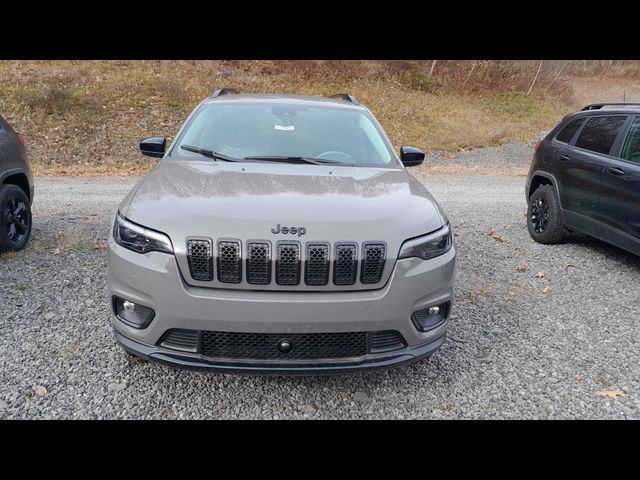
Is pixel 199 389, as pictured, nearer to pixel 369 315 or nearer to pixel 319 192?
pixel 369 315

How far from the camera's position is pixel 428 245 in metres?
2.78

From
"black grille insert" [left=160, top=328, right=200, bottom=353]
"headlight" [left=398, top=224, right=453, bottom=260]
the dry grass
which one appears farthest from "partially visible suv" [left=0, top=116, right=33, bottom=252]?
the dry grass

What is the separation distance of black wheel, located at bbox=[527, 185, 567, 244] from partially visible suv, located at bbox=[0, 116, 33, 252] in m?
6.26

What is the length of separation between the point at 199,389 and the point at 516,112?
26.6 m

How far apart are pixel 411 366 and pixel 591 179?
354 centimetres

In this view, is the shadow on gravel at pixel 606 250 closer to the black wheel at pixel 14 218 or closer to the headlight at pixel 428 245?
the headlight at pixel 428 245

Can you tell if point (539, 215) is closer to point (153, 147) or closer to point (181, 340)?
point (153, 147)

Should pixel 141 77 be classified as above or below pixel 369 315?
below

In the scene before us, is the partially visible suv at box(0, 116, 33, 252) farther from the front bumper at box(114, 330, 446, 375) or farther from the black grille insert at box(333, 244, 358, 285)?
the black grille insert at box(333, 244, 358, 285)

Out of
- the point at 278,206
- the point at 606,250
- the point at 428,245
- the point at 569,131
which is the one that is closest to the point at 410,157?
the point at 428,245

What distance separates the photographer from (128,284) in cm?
262

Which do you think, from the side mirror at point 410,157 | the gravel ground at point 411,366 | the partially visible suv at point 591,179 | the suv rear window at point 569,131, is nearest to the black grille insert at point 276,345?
the gravel ground at point 411,366

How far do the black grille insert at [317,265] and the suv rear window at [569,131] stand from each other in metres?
4.84

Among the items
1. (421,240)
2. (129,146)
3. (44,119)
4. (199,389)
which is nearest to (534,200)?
(421,240)
